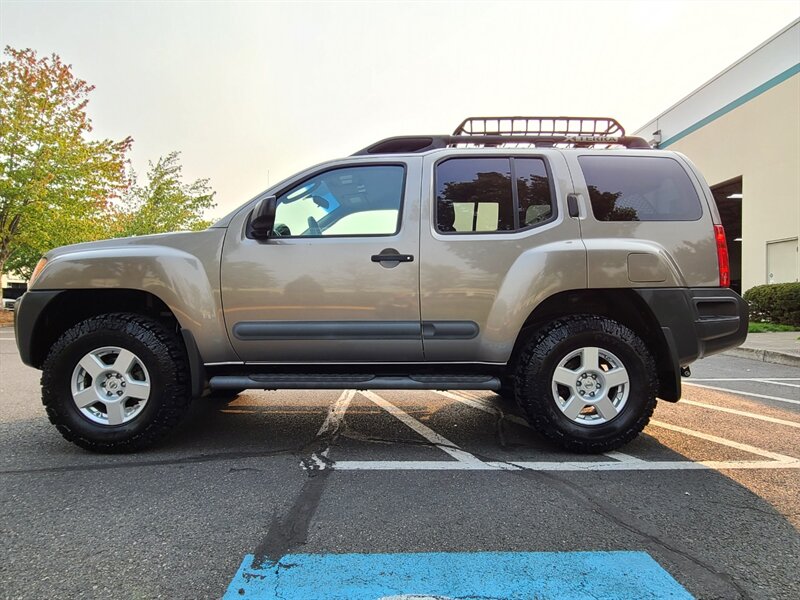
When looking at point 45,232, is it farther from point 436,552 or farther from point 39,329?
point 436,552

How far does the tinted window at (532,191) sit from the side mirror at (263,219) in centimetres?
176

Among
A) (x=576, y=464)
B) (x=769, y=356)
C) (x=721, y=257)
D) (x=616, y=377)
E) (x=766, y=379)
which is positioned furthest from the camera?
(x=769, y=356)

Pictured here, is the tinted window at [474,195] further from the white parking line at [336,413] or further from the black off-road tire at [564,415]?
the white parking line at [336,413]

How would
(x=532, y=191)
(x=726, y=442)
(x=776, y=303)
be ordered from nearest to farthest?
(x=532, y=191) < (x=726, y=442) < (x=776, y=303)

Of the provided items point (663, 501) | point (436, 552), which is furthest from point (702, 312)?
point (436, 552)

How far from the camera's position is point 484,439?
12.4 feet

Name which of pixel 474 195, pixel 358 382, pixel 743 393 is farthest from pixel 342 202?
pixel 743 393

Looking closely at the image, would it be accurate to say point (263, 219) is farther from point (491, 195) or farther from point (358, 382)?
point (491, 195)

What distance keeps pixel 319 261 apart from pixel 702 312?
8.75 ft

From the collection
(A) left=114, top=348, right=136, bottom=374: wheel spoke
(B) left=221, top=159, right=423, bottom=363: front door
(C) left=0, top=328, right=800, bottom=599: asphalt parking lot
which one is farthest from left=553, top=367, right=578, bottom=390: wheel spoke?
(A) left=114, top=348, right=136, bottom=374: wheel spoke

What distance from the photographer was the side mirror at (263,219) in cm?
345

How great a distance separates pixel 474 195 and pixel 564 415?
1.67 m

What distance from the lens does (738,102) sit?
17.3m

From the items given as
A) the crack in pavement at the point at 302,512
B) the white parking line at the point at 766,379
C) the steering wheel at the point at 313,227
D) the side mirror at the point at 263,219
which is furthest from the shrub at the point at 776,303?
the side mirror at the point at 263,219
